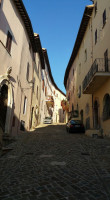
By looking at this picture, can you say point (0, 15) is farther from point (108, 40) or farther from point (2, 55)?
point (108, 40)

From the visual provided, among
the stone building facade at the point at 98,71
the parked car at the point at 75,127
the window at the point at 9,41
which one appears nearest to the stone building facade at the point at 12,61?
the window at the point at 9,41

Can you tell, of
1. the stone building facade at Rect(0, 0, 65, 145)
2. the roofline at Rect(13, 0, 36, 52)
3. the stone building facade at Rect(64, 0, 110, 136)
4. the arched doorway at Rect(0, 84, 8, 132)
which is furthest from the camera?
the roofline at Rect(13, 0, 36, 52)

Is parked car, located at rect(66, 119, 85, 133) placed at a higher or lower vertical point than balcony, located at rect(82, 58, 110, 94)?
lower

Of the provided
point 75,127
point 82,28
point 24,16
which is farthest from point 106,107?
point 82,28

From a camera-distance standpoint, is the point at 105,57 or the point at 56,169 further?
the point at 105,57

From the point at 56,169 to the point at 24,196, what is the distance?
1.85 m

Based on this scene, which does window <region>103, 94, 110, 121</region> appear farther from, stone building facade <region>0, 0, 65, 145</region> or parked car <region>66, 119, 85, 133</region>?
stone building facade <region>0, 0, 65, 145</region>

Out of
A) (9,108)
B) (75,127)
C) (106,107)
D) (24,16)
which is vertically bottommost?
Answer: (75,127)

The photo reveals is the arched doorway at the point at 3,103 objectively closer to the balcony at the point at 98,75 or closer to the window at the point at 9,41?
the window at the point at 9,41

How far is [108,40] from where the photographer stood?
43.0 ft

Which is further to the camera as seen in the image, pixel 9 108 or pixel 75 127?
pixel 75 127

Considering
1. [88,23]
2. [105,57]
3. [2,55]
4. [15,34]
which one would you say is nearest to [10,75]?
Result: [2,55]

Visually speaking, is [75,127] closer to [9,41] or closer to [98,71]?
[98,71]

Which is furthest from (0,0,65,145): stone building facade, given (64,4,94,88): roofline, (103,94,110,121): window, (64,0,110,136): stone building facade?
(64,4,94,88): roofline
